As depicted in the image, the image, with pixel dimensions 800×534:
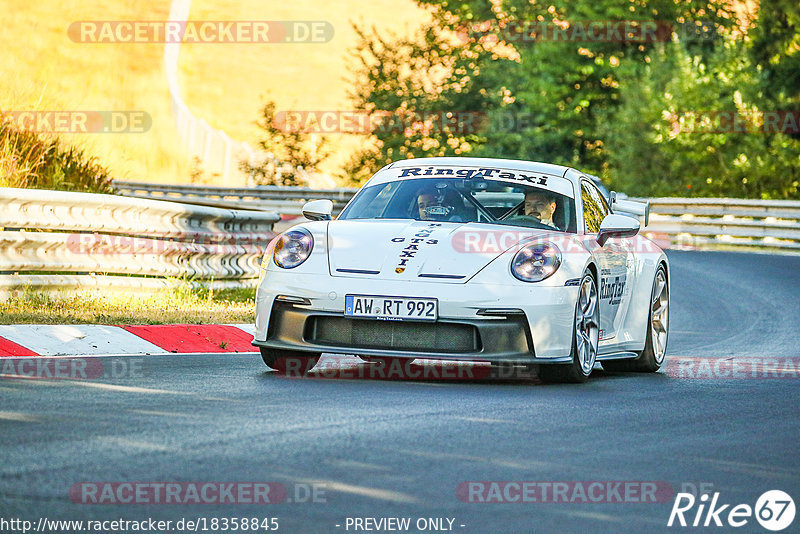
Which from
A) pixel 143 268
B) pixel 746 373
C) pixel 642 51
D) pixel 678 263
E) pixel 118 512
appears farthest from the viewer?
pixel 642 51

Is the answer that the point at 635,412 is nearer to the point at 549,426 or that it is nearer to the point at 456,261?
Result: the point at 549,426

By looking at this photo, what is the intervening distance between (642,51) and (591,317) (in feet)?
117

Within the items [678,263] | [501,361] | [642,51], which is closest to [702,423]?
[501,361]

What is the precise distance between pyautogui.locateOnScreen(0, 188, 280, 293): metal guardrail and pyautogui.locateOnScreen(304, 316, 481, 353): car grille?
336 cm

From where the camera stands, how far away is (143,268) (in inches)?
463

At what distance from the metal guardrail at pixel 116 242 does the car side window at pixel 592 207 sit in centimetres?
388

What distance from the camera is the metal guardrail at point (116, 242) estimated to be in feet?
33.9

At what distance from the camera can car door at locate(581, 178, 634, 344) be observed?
8.93m
